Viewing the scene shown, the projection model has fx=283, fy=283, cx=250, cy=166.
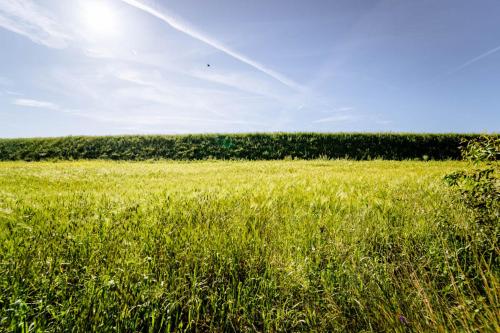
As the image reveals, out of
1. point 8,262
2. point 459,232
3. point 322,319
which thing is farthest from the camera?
point 459,232

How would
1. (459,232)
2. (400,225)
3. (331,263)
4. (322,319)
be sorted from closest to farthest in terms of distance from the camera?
(322,319) → (331,263) → (459,232) → (400,225)

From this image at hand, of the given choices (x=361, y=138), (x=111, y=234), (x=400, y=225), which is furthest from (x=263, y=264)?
(x=361, y=138)

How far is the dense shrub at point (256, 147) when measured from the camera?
27031mm

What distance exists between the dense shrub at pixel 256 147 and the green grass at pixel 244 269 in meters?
22.5

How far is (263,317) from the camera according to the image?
2018 millimetres

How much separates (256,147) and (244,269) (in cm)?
2541

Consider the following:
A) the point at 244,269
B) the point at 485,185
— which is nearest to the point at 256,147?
the point at 485,185

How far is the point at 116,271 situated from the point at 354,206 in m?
3.34

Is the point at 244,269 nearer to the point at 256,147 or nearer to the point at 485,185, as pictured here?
the point at 485,185

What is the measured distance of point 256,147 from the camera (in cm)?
2788

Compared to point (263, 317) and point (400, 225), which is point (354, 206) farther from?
point (263, 317)

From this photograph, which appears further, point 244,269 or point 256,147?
point 256,147

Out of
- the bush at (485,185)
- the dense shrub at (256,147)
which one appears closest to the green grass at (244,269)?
the bush at (485,185)

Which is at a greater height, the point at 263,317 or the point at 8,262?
the point at 8,262
